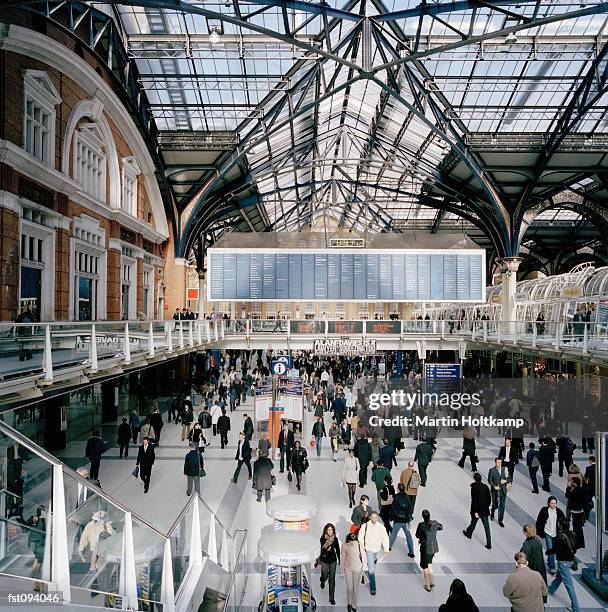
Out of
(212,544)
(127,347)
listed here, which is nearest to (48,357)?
(127,347)

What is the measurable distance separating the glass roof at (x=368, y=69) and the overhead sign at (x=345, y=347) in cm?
1051

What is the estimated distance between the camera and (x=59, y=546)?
13.0 feet

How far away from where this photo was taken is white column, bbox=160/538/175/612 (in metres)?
5.04

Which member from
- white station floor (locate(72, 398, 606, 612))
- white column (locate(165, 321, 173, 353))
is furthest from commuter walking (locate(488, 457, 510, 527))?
white column (locate(165, 321, 173, 353))

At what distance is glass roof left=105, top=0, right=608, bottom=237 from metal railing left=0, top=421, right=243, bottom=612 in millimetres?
14834

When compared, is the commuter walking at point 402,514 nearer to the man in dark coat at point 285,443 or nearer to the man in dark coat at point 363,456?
the man in dark coat at point 363,456

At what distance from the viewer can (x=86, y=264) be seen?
21156mm

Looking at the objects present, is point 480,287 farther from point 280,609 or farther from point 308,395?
point 280,609

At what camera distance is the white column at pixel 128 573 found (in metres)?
4.51

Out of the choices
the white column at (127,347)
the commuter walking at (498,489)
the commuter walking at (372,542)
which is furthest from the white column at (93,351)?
the commuter walking at (498,489)

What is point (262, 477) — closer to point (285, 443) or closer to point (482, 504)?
point (285, 443)

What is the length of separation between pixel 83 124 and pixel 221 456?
1306 centimetres

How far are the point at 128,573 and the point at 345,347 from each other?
21279 millimetres

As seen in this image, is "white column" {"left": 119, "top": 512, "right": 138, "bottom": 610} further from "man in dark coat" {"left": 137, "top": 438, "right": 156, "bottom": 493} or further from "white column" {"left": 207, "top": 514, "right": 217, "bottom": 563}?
"man in dark coat" {"left": 137, "top": 438, "right": 156, "bottom": 493}
